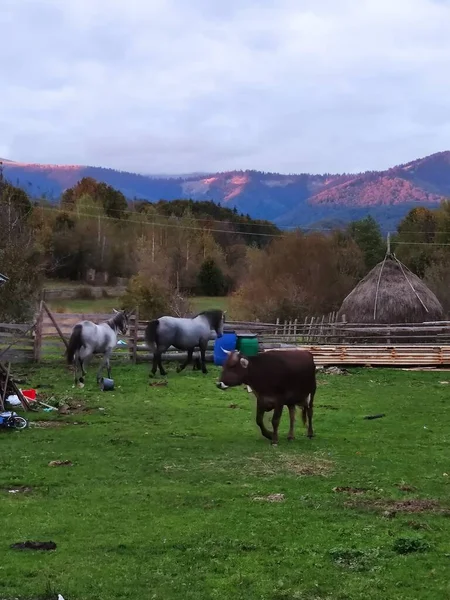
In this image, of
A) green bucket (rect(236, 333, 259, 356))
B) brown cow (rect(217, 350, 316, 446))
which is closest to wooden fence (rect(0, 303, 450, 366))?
green bucket (rect(236, 333, 259, 356))

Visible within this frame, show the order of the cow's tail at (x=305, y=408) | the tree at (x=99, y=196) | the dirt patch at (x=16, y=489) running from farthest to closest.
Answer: the tree at (x=99, y=196) → the cow's tail at (x=305, y=408) → the dirt patch at (x=16, y=489)

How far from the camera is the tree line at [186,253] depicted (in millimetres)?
33438

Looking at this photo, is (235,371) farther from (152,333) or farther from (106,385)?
(152,333)

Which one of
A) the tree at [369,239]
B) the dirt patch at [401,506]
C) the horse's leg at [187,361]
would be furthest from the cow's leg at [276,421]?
the tree at [369,239]

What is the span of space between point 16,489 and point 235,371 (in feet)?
14.0

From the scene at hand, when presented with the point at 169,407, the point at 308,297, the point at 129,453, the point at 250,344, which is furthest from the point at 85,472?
the point at 308,297

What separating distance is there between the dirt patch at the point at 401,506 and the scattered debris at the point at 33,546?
11.2 ft

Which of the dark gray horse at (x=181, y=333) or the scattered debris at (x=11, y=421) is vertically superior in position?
the dark gray horse at (x=181, y=333)

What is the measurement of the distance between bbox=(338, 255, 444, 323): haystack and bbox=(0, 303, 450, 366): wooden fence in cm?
98

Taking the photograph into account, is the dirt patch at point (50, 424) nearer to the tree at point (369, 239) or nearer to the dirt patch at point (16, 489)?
the dirt patch at point (16, 489)

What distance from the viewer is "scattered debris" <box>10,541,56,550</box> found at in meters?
6.27

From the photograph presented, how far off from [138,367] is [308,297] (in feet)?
59.6

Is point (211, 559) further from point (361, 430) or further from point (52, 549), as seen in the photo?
point (361, 430)

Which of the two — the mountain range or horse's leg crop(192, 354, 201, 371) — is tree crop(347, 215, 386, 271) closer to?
horse's leg crop(192, 354, 201, 371)
